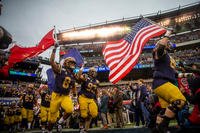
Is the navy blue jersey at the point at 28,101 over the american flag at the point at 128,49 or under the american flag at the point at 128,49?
under

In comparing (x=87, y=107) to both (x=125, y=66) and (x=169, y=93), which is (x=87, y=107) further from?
(x=169, y=93)

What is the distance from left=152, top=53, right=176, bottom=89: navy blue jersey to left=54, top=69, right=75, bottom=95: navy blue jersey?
327 centimetres

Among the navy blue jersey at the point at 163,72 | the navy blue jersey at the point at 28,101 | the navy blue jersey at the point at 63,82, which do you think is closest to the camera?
the navy blue jersey at the point at 163,72

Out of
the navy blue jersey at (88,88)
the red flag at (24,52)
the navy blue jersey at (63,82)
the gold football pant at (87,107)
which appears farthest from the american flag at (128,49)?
the red flag at (24,52)

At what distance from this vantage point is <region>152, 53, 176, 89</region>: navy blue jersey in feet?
14.8

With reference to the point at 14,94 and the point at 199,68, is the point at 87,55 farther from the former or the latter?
Answer: the point at 199,68

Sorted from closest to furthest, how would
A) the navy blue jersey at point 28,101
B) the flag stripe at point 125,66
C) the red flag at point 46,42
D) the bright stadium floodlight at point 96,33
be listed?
the flag stripe at point 125,66 < the red flag at point 46,42 < the navy blue jersey at point 28,101 < the bright stadium floodlight at point 96,33

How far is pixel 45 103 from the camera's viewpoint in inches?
453

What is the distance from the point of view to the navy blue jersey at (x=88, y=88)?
8258 millimetres

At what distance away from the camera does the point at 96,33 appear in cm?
5394

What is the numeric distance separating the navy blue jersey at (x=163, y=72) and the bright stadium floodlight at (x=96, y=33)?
156 ft

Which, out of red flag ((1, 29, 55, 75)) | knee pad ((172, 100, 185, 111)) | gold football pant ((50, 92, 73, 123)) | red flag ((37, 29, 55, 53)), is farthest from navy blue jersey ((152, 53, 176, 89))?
red flag ((1, 29, 55, 75))

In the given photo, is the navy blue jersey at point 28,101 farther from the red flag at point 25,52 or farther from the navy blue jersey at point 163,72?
the navy blue jersey at point 163,72

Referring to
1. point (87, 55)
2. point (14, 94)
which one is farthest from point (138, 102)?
point (87, 55)
